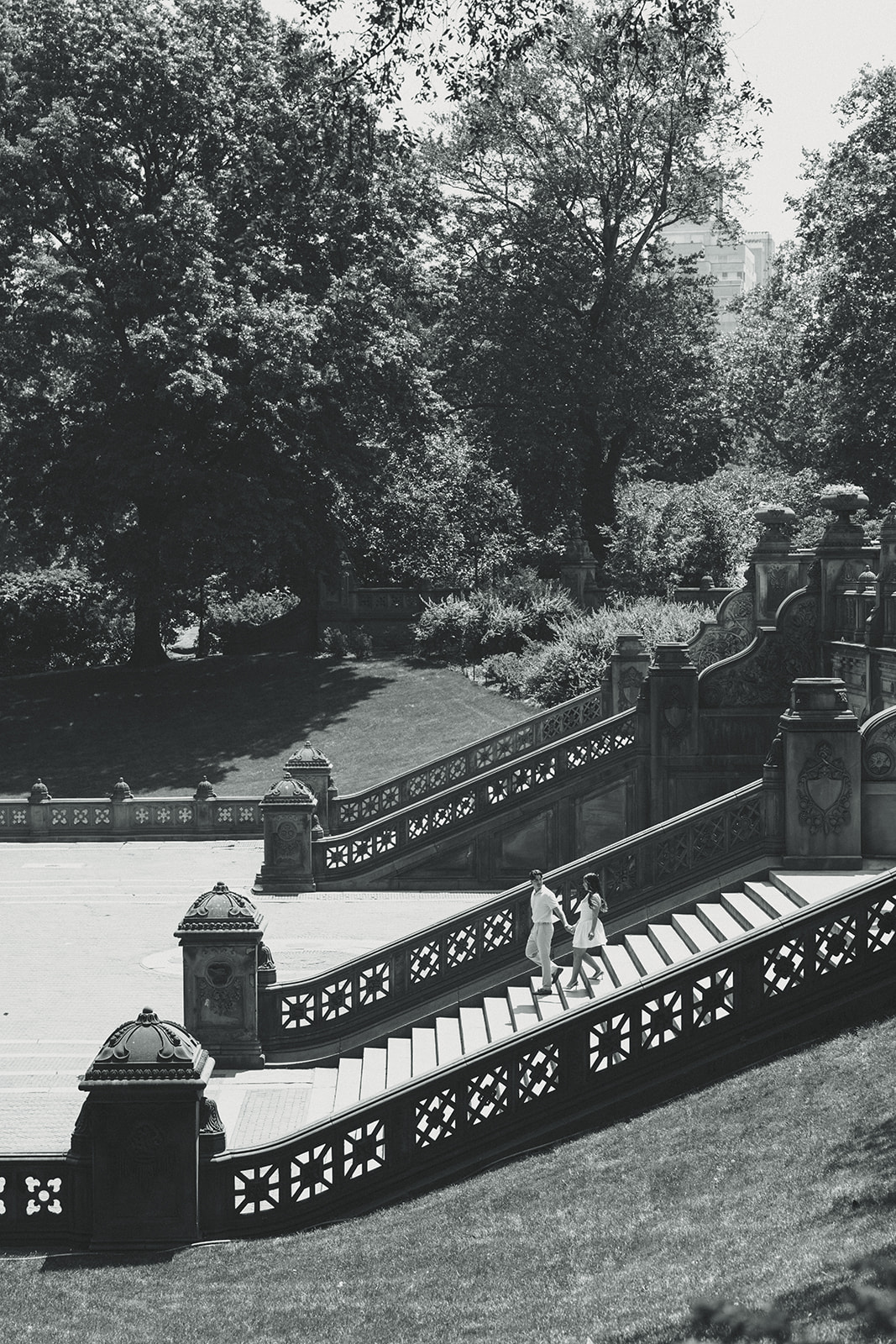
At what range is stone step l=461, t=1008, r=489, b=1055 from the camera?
627 inches

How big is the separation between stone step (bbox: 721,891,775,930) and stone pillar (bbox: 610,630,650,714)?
1167 cm

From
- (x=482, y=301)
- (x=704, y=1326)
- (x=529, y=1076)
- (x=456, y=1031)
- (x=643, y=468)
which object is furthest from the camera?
(x=643, y=468)

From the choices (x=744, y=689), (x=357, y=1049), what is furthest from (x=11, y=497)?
(x=357, y=1049)

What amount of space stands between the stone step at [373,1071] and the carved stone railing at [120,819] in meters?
16.7

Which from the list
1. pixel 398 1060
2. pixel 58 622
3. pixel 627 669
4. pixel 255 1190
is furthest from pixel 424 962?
pixel 58 622

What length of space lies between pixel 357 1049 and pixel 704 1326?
34.5 feet

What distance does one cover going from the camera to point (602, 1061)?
12.8 meters

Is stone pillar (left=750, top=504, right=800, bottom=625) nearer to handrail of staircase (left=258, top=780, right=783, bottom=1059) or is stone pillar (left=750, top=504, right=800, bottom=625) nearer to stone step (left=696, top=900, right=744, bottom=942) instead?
handrail of staircase (left=258, top=780, right=783, bottom=1059)

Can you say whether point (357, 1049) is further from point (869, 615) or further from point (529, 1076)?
point (869, 615)

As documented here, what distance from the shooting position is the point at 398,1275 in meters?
9.85

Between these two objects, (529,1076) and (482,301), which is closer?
(529,1076)

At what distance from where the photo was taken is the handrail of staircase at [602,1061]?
11930 mm

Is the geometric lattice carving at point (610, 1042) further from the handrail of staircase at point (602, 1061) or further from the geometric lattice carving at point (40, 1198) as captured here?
the geometric lattice carving at point (40, 1198)

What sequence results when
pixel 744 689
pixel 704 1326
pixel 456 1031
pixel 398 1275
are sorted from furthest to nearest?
pixel 744 689
pixel 456 1031
pixel 398 1275
pixel 704 1326
